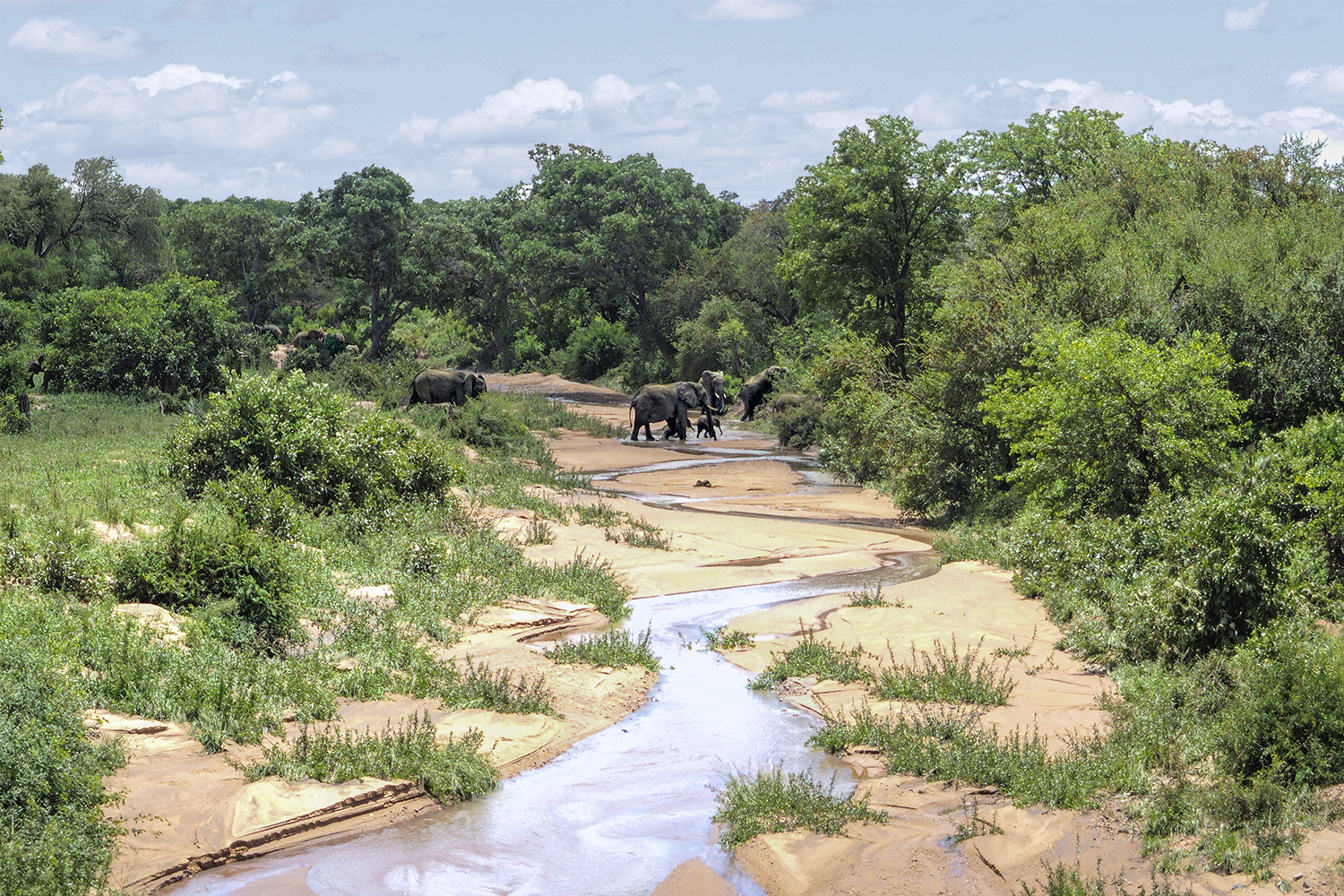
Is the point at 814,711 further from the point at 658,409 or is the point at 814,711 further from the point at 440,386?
the point at 658,409

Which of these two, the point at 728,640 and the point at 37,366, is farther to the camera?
the point at 37,366

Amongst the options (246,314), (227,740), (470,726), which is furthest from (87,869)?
(246,314)

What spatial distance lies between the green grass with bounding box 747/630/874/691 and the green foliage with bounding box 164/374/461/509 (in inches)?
273

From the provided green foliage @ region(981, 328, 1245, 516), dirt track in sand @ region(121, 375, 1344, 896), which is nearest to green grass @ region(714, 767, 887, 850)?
dirt track in sand @ region(121, 375, 1344, 896)

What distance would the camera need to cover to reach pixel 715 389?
4009cm

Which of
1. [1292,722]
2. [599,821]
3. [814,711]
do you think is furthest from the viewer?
[814,711]

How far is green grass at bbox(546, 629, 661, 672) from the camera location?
11.1 metres

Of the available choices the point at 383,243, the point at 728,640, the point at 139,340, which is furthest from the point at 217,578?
the point at 383,243

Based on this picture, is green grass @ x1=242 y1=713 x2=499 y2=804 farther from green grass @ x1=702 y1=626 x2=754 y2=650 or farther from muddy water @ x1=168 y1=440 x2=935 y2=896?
green grass @ x1=702 y1=626 x2=754 y2=650

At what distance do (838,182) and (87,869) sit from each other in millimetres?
26209

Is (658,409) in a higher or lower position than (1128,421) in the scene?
lower

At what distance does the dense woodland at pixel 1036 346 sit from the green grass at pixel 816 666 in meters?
1.58

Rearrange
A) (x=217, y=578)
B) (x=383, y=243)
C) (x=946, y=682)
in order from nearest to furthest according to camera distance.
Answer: (x=946, y=682), (x=217, y=578), (x=383, y=243)

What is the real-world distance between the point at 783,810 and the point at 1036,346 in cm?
998
